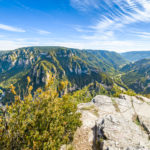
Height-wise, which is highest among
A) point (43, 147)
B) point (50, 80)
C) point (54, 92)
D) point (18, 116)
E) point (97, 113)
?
point (50, 80)

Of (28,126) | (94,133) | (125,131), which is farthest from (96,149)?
(28,126)

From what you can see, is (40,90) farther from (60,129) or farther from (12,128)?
(60,129)

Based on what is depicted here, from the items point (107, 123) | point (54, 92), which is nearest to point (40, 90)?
point (54, 92)

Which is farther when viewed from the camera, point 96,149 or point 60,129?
point 96,149

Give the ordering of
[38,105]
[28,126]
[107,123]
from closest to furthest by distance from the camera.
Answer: [28,126]
[38,105]
[107,123]

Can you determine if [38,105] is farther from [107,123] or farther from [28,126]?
[107,123]

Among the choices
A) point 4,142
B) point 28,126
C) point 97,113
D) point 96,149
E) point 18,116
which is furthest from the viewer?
point 97,113

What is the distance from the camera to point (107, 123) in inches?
916

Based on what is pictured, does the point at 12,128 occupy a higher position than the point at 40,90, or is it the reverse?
the point at 40,90

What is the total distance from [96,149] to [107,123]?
20.1 ft

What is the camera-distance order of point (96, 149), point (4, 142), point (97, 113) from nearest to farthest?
point (4, 142) < point (96, 149) < point (97, 113)

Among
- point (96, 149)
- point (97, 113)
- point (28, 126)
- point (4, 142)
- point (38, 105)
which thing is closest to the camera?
point (4, 142)

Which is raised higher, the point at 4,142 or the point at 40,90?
the point at 40,90

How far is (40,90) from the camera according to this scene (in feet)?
40.7
